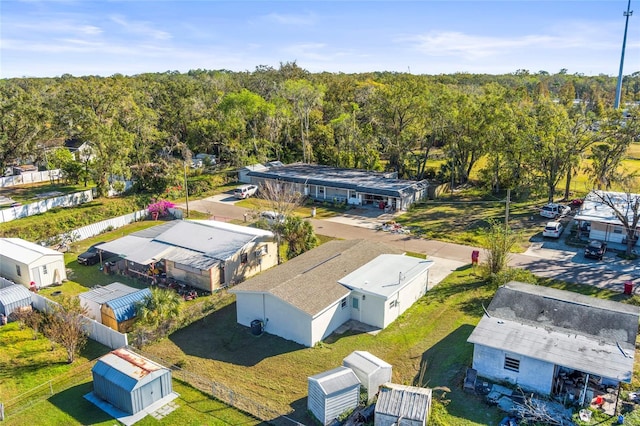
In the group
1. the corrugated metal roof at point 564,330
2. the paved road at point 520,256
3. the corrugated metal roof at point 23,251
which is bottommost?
the paved road at point 520,256

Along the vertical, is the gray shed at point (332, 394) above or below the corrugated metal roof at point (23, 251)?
below

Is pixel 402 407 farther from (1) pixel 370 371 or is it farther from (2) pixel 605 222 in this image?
(2) pixel 605 222

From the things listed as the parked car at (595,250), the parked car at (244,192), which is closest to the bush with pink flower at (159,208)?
the parked car at (244,192)

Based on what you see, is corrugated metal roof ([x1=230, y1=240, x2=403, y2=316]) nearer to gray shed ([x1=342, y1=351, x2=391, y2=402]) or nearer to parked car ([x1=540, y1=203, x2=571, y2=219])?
gray shed ([x1=342, y1=351, x2=391, y2=402])

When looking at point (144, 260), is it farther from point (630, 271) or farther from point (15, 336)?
point (630, 271)

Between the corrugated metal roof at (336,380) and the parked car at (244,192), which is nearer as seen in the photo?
the corrugated metal roof at (336,380)

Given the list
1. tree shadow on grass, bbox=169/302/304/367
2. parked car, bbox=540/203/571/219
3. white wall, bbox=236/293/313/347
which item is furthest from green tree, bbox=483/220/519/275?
parked car, bbox=540/203/571/219

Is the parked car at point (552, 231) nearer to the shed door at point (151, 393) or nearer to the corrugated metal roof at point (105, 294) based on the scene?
the corrugated metal roof at point (105, 294)
